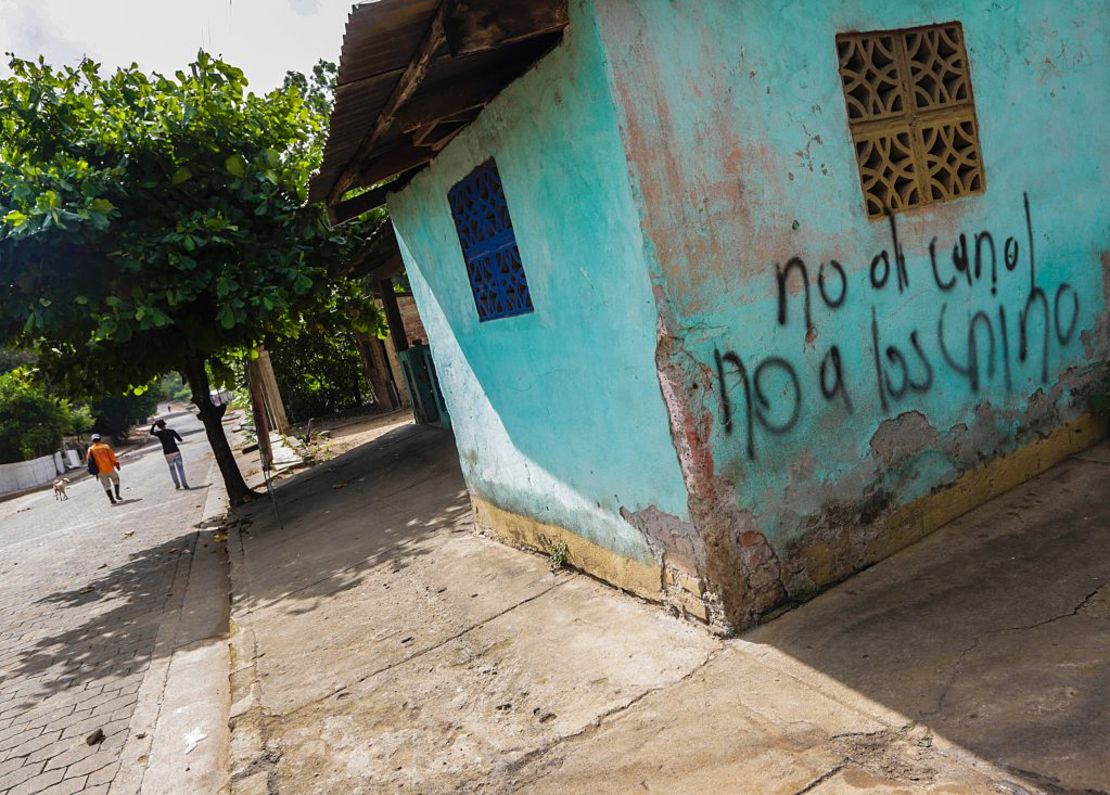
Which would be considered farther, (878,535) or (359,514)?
(359,514)

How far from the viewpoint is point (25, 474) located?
30.0m

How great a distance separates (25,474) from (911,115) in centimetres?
3503

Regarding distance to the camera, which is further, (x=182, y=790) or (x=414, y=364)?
(x=414, y=364)

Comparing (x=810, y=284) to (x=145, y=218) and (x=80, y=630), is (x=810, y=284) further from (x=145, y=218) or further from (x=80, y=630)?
(x=145, y=218)

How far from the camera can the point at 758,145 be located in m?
3.46

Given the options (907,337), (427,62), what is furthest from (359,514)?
(907,337)

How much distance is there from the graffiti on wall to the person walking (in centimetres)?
1462

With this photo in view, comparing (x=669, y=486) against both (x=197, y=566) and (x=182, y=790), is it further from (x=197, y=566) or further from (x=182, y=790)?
(x=197, y=566)

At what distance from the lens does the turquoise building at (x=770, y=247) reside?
3328 millimetres

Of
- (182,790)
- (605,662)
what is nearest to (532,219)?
(605,662)

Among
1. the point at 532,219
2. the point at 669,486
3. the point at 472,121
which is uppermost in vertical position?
the point at 472,121

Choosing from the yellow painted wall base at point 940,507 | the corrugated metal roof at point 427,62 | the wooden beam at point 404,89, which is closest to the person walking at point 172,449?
the wooden beam at point 404,89

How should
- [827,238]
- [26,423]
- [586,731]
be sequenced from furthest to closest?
[26,423] → [827,238] → [586,731]

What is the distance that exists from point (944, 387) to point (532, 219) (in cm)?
238
